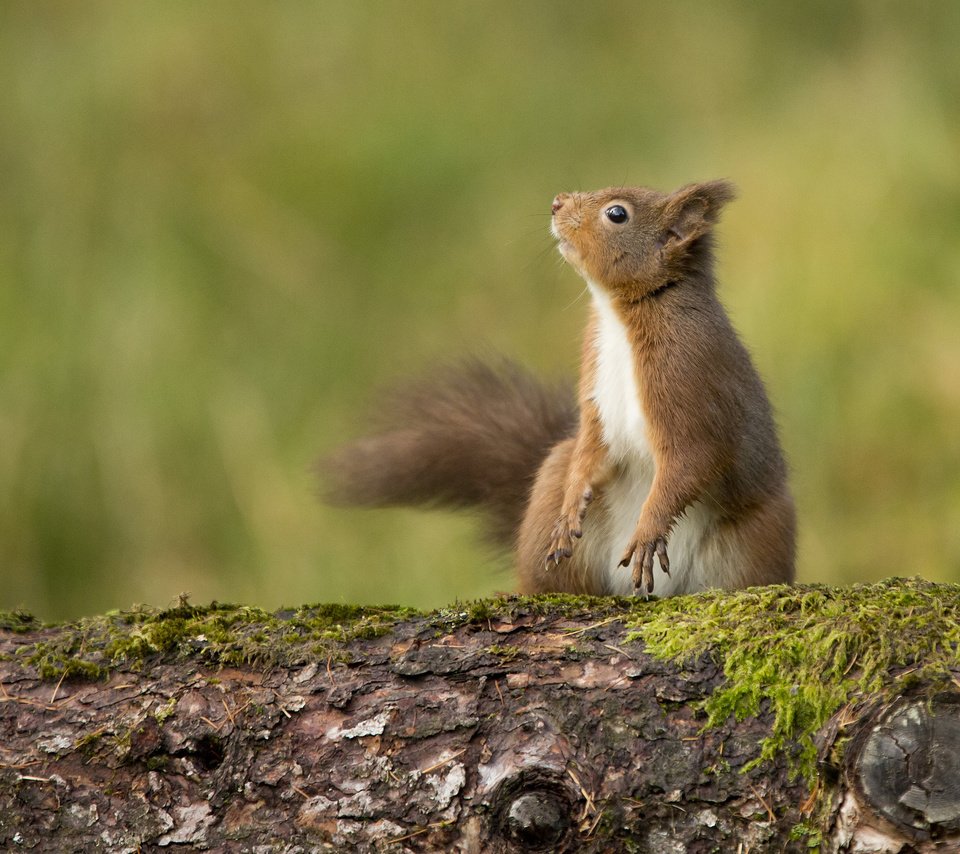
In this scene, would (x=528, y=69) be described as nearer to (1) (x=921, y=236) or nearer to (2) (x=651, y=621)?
(1) (x=921, y=236)

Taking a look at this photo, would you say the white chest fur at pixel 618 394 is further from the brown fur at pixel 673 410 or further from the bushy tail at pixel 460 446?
the bushy tail at pixel 460 446

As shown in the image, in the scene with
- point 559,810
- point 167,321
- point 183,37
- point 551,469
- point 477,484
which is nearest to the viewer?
point 559,810

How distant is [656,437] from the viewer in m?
2.90

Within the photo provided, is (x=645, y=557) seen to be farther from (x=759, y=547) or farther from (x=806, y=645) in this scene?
(x=806, y=645)

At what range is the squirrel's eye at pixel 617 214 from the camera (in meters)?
3.11

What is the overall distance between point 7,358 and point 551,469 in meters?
3.24

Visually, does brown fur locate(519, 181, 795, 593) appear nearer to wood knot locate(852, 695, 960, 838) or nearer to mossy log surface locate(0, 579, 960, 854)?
mossy log surface locate(0, 579, 960, 854)

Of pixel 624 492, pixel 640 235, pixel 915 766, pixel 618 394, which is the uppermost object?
pixel 640 235

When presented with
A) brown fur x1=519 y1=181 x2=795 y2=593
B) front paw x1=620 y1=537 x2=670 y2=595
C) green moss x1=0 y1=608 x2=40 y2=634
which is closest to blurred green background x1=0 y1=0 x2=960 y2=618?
brown fur x1=519 y1=181 x2=795 y2=593

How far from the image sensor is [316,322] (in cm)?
611

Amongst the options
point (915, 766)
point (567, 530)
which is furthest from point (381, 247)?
point (915, 766)

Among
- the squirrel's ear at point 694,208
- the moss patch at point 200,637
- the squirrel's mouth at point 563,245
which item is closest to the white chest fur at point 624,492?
the squirrel's mouth at point 563,245

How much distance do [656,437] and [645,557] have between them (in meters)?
0.28

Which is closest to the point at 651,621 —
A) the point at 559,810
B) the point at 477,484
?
the point at 559,810
